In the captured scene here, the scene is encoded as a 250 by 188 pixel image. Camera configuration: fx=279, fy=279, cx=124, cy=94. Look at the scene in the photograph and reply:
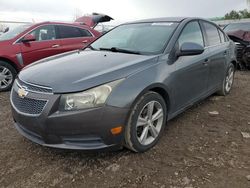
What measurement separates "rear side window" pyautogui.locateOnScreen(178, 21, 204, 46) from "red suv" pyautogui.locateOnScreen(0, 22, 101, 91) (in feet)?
11.5

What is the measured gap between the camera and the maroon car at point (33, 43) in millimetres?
6059

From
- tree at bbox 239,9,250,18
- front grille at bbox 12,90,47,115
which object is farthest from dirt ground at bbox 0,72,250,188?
tree at bbox 239,9,250,18

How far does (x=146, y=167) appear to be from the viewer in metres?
2.92

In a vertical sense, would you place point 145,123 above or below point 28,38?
below

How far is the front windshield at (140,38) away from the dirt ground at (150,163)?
116 cm

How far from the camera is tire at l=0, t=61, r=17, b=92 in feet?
19.7

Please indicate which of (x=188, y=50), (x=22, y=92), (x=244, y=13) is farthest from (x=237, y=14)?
(x=22, y=92)

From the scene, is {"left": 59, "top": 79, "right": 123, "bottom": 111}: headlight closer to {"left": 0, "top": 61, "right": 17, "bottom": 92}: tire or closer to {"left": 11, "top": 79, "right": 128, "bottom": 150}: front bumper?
{"left": 11, "top": 79, "right": 128, "bottom": 150}: front bumper

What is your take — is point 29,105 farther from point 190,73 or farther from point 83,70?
point 190,73

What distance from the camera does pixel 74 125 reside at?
8.73ft

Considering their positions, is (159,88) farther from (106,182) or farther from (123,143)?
(106,182)

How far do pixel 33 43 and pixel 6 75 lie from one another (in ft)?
3.08

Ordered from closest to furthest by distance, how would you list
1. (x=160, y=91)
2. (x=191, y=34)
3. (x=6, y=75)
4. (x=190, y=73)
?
(x=160, y=91) → (x=190, y=73) → (x=191, y=34) → (x=6, y=75)

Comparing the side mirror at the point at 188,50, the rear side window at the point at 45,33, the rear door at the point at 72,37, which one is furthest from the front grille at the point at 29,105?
the rear door at the point at 72,37
